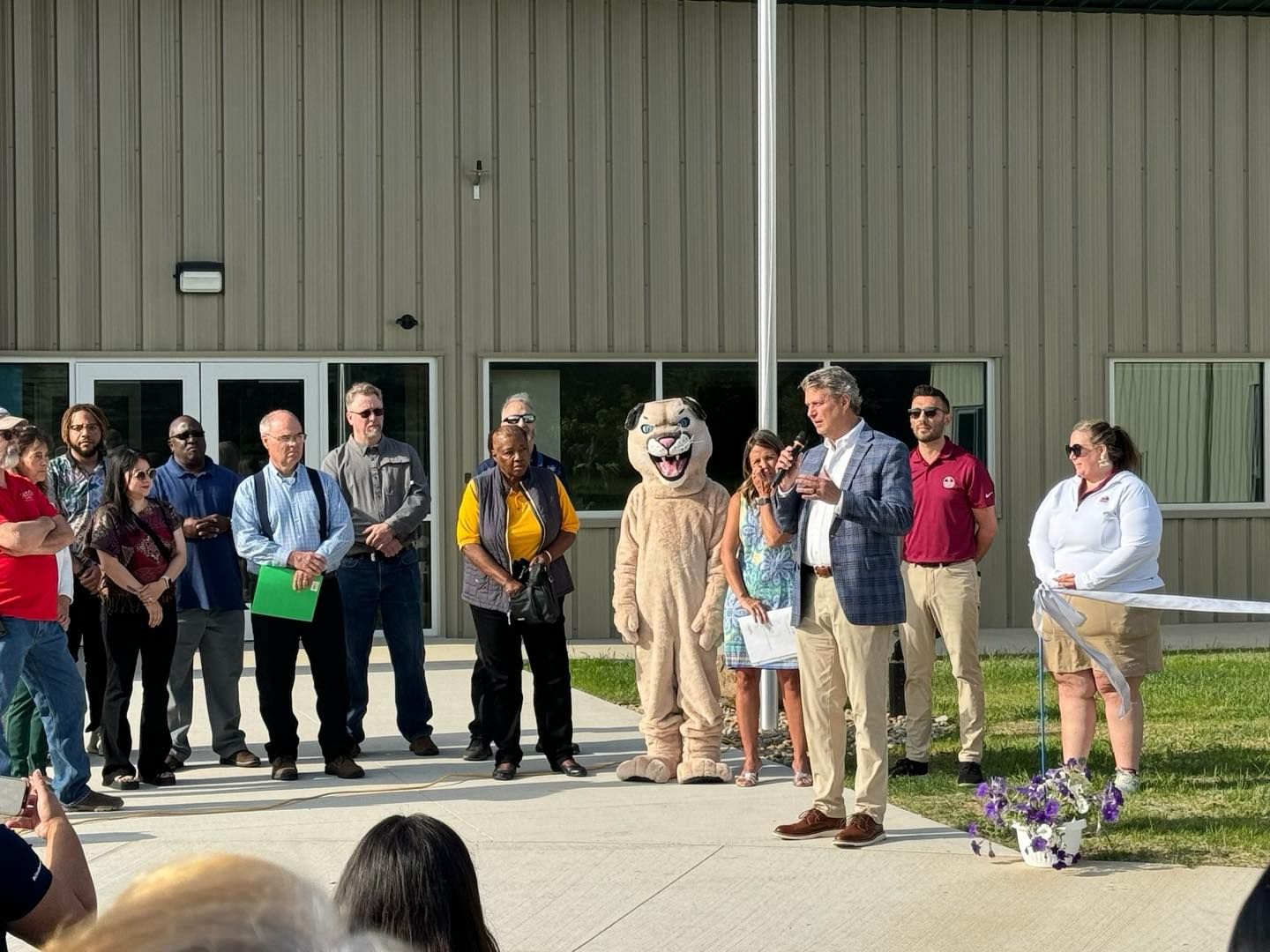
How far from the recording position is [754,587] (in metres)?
8.38

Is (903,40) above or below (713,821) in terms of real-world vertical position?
above

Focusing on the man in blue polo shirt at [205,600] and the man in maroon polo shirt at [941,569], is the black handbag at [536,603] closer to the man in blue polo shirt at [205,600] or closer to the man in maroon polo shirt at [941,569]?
the man in blue polo shirt at [205,600]

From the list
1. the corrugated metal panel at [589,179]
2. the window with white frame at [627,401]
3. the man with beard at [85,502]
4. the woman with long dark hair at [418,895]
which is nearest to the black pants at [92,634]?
the man with beard at [85,502]

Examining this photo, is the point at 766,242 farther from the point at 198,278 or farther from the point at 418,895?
the point at 418,895

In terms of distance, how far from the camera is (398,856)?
9.73 ft

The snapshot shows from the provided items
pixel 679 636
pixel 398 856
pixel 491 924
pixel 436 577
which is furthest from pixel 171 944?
pixel 436 577

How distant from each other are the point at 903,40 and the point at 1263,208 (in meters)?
3.94

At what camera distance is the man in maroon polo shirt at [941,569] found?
8.45 m

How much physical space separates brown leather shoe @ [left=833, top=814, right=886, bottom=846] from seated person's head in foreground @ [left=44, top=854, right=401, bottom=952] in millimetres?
5723

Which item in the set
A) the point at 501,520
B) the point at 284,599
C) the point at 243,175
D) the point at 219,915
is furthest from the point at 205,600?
the point at 219,915

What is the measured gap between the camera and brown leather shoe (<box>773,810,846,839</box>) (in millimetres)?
7176

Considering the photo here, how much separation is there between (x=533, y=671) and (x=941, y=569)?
2.18 m

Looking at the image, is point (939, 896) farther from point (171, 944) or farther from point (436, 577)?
point (436, 577)

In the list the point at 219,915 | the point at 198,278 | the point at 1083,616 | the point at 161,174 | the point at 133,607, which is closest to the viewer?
the point at 219,915
